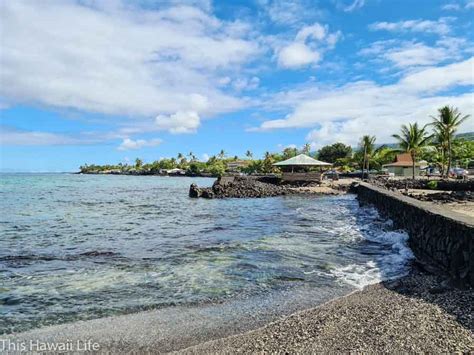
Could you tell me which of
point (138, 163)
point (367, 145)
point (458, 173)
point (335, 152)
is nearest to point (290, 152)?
point (335, 152)

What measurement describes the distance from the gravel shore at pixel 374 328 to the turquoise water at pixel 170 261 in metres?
1.63

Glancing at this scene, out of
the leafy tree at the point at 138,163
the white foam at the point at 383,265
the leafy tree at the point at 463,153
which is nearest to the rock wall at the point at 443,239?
the white foam at the point at 383,265

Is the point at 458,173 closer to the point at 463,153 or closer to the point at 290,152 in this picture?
the point at 463,153

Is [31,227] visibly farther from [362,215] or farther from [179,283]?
[362,215]

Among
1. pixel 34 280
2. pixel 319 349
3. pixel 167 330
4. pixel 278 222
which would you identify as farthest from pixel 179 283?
pixel 278 222

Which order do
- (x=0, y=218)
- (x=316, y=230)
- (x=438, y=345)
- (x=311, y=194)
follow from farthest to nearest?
(x=311, y=194)
(x=0, y=218)
(x=316, y=230)
(x=438, y=345)

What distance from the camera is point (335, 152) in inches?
3551

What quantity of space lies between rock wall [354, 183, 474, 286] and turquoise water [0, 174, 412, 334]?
0.58 m

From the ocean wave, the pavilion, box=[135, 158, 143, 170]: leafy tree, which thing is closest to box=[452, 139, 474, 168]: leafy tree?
the pavilion

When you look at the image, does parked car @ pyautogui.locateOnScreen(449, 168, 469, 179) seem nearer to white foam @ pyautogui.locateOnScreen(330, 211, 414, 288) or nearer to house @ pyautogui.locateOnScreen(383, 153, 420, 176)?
house @ pyautogui.locateOnScreen(383, 153, 420, 176)

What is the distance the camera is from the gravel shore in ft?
15.3

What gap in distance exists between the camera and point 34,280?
28.2ft

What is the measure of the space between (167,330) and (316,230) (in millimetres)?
10935

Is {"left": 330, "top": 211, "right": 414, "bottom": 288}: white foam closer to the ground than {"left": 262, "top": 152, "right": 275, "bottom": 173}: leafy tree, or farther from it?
closer to the ground
